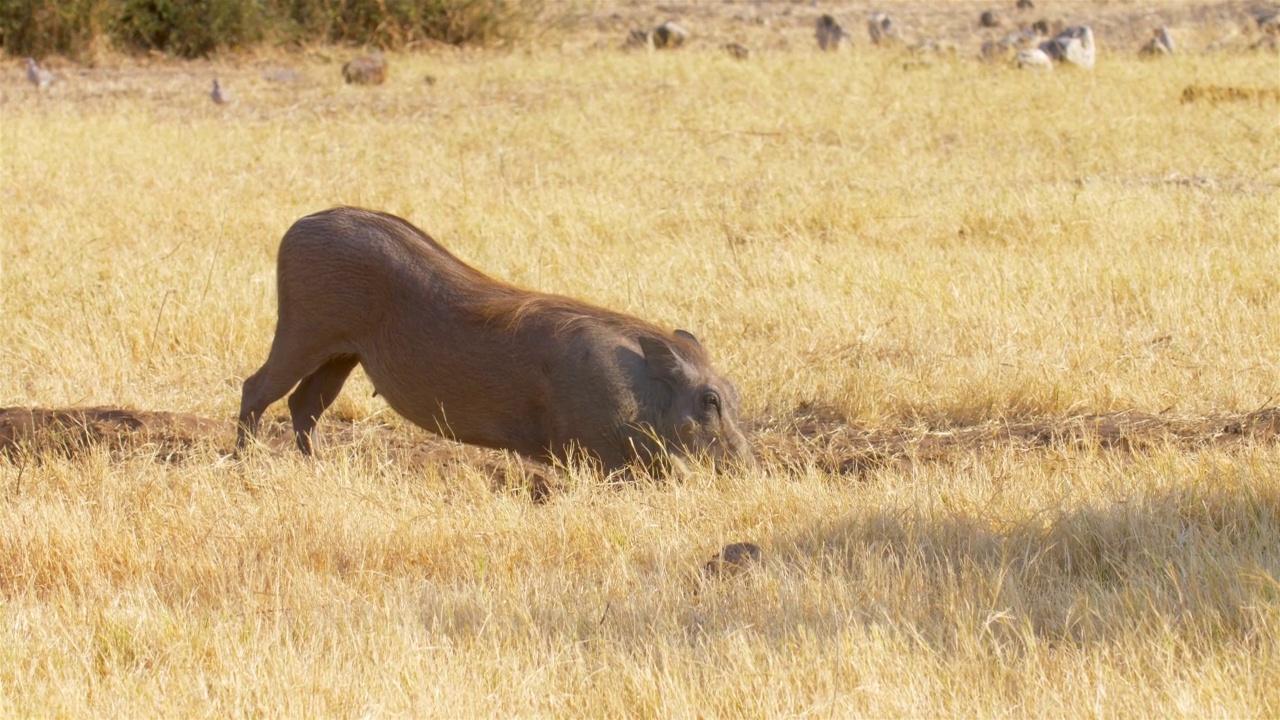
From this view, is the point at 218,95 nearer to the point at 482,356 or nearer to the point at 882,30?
the point at 882,30

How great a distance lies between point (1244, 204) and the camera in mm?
8969

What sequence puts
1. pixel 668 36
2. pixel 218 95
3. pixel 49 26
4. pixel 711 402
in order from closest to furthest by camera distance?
pixel 711 402
pixel 218 95
pixel 49 26
pixel 668 36

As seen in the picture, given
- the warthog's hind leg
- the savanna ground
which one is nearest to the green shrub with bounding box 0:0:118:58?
the savanna ground

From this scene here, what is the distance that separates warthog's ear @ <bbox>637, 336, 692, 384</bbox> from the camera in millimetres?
5043

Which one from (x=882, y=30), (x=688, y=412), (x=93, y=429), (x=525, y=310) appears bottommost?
(x=882, y=30)

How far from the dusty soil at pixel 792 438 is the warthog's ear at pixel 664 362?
0.45 m

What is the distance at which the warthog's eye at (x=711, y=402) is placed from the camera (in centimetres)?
502

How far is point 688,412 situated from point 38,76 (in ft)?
39.6

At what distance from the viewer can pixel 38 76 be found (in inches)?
595

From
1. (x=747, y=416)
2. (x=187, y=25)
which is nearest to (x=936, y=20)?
(x=187, y=25)

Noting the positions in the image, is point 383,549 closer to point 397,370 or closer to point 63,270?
point 397,370

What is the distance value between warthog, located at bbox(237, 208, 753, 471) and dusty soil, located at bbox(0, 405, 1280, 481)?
0.24 metres

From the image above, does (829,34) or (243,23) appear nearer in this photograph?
(243,23)

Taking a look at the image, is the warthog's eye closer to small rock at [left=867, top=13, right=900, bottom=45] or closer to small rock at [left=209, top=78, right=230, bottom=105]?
small rock at [left=209, top=78, right=230, bottom=105]
